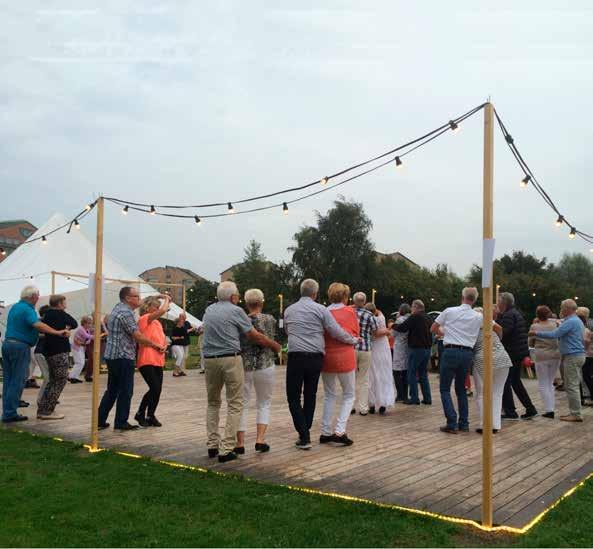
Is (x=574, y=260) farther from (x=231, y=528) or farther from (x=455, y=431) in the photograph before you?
(x=231, y=528)

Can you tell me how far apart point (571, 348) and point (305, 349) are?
378cm

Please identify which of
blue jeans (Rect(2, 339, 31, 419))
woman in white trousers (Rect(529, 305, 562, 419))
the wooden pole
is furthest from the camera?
woman in white trousers (Rect(529, 305, 562, 419))

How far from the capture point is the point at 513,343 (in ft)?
25.0

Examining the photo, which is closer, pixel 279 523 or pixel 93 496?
pixel 279 523

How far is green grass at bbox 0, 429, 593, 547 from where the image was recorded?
3.33 meters

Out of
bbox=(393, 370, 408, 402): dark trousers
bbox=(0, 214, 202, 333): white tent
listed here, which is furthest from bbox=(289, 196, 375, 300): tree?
bbox=(393, 370, 408, 402): dark trousers

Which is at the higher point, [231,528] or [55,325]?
[55,325]

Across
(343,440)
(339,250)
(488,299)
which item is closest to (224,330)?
(343,440)

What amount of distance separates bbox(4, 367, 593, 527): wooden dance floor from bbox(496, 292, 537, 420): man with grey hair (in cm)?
28

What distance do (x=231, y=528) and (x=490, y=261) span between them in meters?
2.26

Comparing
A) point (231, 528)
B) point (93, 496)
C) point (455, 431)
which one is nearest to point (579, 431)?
point (455, 431)

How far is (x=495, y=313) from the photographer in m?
8.07

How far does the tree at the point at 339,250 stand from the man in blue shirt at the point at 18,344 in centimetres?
3693

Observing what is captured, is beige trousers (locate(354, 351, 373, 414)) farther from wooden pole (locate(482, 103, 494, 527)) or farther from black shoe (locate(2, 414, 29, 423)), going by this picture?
black shoe (locate(2, 414, 29, 423))
